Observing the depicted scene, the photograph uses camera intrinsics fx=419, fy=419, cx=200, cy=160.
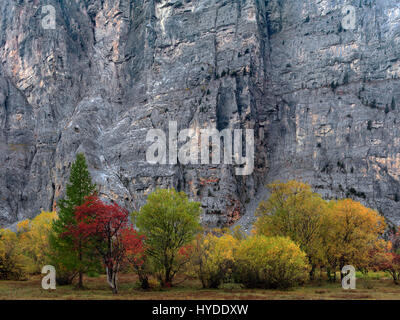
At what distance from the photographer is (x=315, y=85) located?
96.7 metres

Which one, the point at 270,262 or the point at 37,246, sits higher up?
the point at 270,262

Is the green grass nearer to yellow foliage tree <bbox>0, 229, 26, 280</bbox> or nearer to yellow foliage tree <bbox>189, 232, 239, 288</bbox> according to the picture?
yellow foliage tree <bbox>189, 232, 239, 288</bbox>

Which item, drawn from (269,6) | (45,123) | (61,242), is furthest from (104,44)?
(61,242)

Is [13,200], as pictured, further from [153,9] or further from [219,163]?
[153,9]

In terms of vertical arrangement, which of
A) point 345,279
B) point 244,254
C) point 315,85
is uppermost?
point 315,85

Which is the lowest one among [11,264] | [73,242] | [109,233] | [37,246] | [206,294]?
[11,264]

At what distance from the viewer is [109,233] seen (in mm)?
30484

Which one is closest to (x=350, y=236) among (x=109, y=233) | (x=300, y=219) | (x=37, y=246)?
(x=300, y=219)

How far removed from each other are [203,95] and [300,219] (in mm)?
63409

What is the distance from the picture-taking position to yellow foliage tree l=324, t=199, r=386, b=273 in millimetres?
39688

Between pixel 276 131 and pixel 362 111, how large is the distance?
19730mm

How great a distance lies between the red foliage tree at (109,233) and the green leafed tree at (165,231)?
515 cm

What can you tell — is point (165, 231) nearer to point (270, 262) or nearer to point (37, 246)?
point (270, 262)

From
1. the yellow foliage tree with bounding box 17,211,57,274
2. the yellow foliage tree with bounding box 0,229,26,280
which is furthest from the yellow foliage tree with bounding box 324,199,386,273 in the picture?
the yellow foliage tree with bounding box 0,229,26,280
